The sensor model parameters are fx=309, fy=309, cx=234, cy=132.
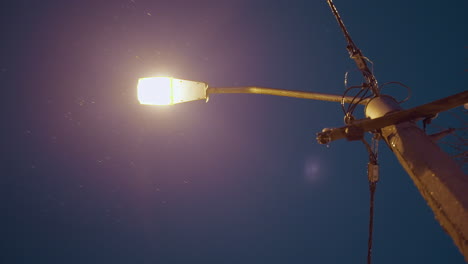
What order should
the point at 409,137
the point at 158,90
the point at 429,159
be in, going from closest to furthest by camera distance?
the point at 429,159, the point at 409,137, the point at 158,90

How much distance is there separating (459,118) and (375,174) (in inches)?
163

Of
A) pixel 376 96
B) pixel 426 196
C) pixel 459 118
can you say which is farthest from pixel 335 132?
pixel 459 118

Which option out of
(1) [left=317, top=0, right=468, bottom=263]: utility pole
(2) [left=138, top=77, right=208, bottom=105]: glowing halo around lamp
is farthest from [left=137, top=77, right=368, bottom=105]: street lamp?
(1) [left=317, top=0, right=468, bottom=263]: utility pole

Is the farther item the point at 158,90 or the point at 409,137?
the point at 158,90

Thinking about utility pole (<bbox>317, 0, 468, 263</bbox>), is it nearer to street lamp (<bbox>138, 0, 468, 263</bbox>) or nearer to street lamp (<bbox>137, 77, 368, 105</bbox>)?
street lamp (<bbox>138, 0, 468, 263</bbox>)

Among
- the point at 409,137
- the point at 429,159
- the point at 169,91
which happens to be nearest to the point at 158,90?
the point at 169,91

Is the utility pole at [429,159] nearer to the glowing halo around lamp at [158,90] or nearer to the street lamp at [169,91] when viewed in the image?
the street lamp at [169,91]

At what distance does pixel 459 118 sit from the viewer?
630cm

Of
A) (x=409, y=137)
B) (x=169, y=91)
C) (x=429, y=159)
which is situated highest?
(x=169, y=91)

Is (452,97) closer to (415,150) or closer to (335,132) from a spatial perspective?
(415,150)

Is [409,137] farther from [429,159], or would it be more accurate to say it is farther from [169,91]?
[169,91]

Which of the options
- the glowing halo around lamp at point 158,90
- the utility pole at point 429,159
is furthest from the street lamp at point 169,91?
the utility pole at point 429,159

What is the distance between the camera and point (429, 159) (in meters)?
2.37

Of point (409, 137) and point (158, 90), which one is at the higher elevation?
point (158, 90)
